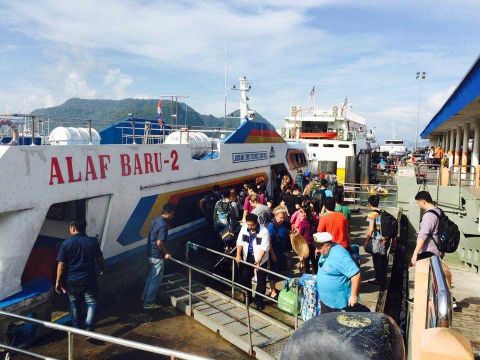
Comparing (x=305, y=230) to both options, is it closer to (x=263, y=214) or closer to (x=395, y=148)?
(x=263, y=214)

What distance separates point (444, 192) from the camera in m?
11.4

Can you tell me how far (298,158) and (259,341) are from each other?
12322 millimetres

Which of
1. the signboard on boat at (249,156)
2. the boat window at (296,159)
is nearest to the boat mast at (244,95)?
the boat window at (296,159)

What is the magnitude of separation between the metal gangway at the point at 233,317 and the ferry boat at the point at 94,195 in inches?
44.8

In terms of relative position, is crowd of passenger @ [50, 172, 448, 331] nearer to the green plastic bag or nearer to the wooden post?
the green plastic bag

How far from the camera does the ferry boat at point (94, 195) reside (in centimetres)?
531

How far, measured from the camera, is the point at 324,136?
2491 centimetres

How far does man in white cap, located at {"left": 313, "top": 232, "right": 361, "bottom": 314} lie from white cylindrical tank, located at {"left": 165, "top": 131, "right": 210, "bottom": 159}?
17.1ft

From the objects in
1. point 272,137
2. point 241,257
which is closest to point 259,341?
point 241,257

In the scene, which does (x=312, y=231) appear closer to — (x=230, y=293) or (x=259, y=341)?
(x=230, y=293)

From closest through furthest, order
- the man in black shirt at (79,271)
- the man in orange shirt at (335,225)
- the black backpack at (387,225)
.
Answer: the man in black shirt at (79,271) < the man in orange shirt at (335,225) < the black backpack at (387,225)

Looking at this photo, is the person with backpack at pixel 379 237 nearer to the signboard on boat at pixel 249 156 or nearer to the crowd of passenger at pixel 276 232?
the crowd of passenger at pixel 276 232

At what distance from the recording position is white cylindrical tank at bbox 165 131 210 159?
31.1 feet

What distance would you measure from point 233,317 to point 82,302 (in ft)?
7.13
